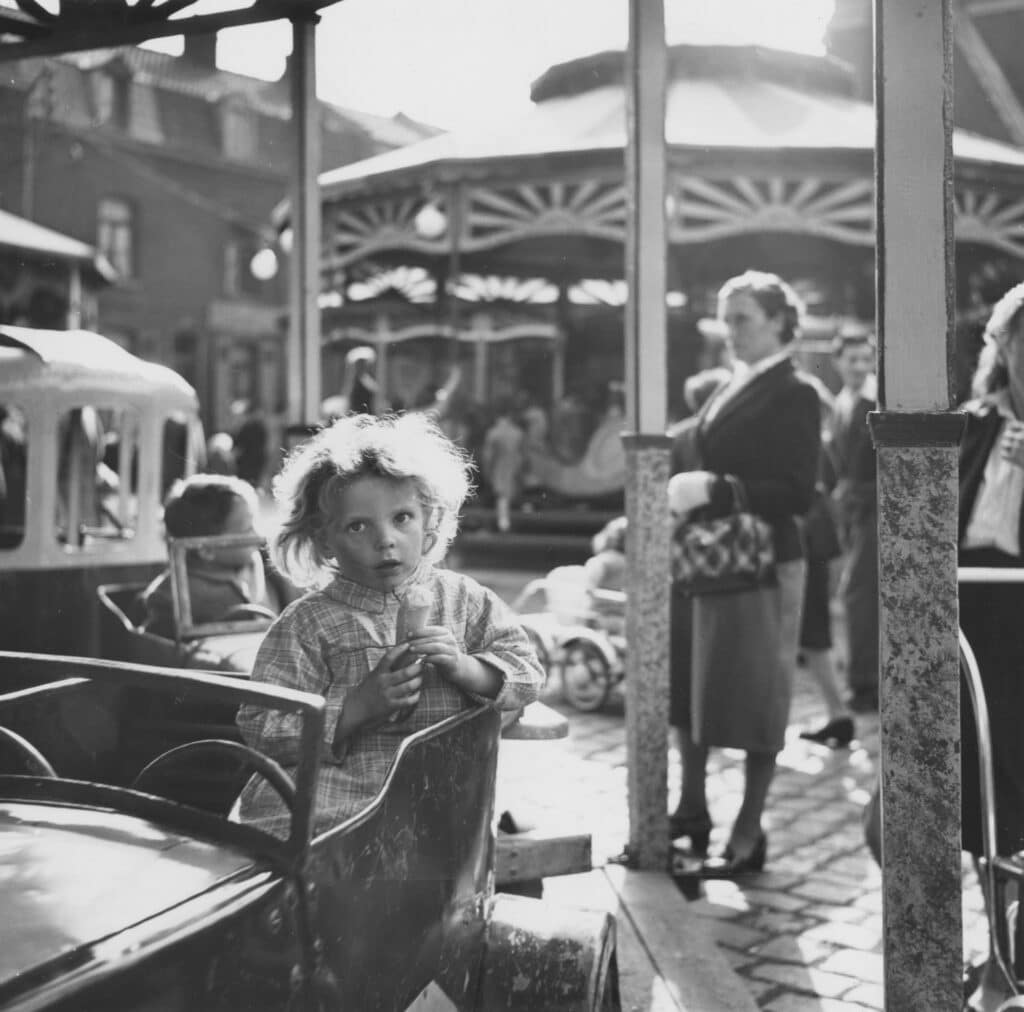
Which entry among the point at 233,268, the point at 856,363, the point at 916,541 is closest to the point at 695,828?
the point at 916,541

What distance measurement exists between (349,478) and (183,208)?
117 ft

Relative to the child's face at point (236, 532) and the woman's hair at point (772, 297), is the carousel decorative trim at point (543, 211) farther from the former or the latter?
the child's face at point (236, 532)

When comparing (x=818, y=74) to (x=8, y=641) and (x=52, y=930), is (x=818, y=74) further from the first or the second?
(x=52, y=930)

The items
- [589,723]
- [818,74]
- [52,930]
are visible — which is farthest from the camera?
[818,74]

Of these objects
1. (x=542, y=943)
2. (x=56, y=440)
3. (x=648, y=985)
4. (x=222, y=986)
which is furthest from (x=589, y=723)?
(x=222, y=986)

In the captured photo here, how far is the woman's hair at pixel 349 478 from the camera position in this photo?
2.60m

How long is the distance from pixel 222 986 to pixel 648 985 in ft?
6.76

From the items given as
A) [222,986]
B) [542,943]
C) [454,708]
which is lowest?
[542,943]

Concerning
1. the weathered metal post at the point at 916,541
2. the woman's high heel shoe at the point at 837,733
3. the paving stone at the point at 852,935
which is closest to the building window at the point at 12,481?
the paving stone at the point at 852,935

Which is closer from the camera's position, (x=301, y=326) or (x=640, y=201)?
(x=640, y=201)

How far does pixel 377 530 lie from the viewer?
8.45ft

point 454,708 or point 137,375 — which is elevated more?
point 137,375

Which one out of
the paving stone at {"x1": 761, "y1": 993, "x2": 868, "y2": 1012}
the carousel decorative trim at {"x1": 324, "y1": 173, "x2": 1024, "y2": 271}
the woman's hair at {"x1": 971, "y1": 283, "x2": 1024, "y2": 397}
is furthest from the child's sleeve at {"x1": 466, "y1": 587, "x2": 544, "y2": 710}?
the carousel decorative trim at {"x1": 324, "y1": 173, "x2": 1024, "y2": 271}

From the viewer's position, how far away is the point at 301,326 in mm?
5742
